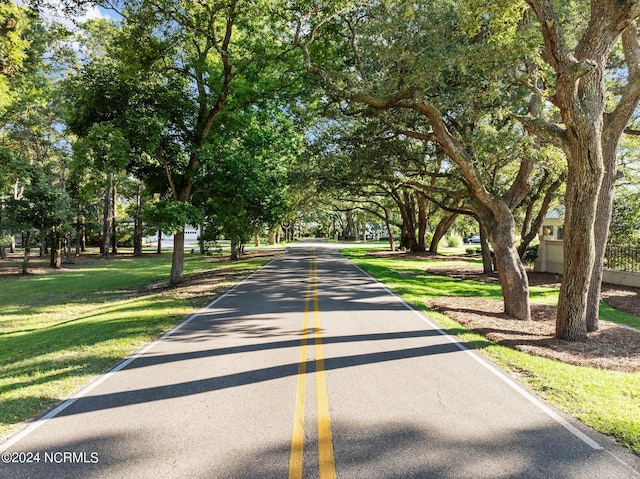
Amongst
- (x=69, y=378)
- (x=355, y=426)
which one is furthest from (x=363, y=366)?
(x=69, y=378)

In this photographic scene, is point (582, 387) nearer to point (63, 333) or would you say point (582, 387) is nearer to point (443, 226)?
point (63, 333)

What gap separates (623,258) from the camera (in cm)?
1612

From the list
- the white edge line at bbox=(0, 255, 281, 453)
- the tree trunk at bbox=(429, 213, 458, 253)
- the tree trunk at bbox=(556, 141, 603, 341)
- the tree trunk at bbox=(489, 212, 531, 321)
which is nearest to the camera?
the white edge line at bbox=(0, 255, 281, 453)

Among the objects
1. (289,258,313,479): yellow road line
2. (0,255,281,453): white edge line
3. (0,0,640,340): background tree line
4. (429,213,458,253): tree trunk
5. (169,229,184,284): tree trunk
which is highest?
(0,0,640,340): background tree line

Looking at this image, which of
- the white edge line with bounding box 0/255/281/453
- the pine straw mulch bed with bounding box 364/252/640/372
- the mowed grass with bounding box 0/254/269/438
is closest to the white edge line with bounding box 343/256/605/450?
the pine straw mulch bed with bounding box 364/252/640/372

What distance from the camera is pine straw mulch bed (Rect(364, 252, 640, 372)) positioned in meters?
6.86

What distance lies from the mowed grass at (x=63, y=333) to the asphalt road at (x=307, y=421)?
1.51ft

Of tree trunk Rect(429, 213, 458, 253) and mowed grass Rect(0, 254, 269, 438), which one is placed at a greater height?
tree trunk Rect(429, 213, 458, 253)

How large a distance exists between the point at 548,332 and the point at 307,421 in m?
7.14

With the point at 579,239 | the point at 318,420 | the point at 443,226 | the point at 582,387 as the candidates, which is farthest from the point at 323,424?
the point at 443,226

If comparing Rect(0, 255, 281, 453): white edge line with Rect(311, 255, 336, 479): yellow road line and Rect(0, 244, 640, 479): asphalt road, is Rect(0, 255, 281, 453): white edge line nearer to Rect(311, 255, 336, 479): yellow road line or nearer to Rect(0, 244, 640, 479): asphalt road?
Rect(0, 244, 640, 479): asphalt road

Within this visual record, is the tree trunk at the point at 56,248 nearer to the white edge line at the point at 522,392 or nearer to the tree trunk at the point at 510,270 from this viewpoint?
the white edge line at the point at 522,392

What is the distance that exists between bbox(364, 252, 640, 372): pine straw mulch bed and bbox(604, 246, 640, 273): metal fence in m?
1.86

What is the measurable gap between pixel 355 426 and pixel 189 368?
2.97 metres
